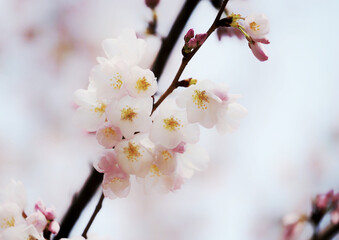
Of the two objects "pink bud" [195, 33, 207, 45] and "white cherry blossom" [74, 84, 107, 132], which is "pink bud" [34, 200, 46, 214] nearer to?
"white cherry blossom" [74, 84, 107, 132]

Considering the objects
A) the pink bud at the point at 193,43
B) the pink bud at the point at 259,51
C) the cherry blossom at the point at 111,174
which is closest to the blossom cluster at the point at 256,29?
the pink bud at the point at 259,51

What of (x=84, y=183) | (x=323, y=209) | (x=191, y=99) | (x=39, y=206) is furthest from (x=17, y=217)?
(x=323, y=209)

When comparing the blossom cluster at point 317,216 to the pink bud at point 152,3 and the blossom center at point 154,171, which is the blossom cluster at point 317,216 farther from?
the pink bud at point 152,3

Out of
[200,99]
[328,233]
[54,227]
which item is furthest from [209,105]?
[328,233]

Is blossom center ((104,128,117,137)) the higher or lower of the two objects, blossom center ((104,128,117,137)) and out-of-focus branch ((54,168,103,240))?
the higher

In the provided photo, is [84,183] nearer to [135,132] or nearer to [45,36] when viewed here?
[135,132]

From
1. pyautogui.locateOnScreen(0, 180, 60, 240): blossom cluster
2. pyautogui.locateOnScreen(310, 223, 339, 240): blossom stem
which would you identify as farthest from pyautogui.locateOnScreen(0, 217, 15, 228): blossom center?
pyautogui.locateOnScreen(310, 223, 339, 240): blossom stem

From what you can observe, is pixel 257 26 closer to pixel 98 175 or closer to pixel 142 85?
pixel 142 85
